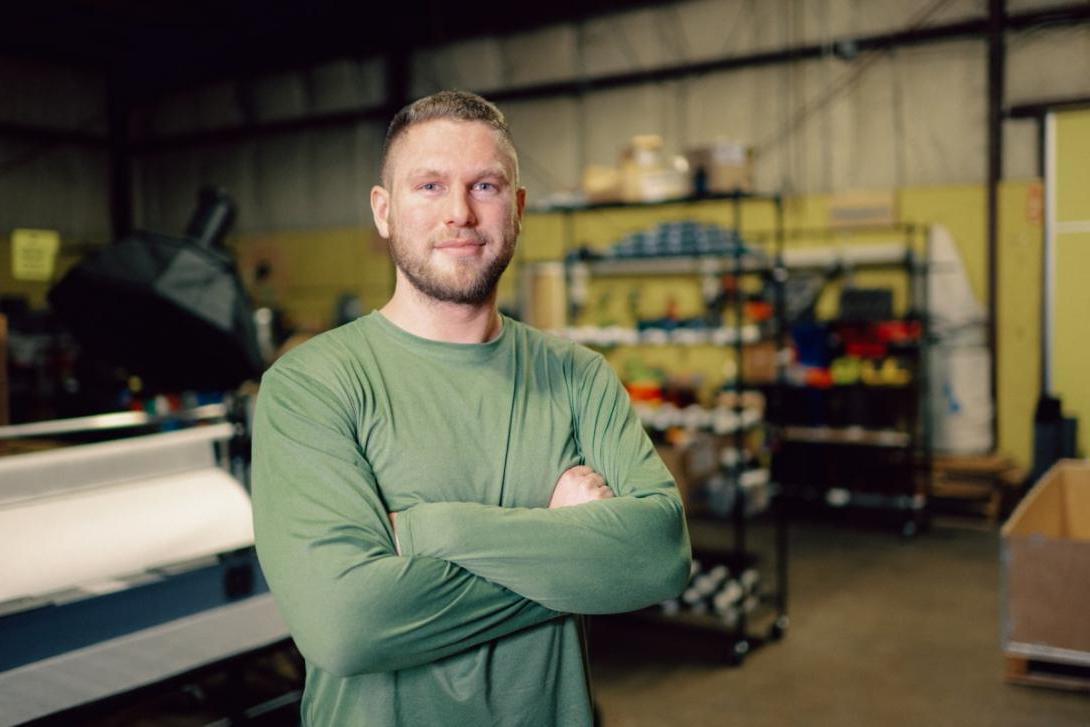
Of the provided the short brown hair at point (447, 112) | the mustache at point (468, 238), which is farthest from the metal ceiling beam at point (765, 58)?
the mustache at point (468, 238)

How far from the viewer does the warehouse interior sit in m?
2.43

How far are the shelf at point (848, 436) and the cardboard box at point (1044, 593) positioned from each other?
2815mm

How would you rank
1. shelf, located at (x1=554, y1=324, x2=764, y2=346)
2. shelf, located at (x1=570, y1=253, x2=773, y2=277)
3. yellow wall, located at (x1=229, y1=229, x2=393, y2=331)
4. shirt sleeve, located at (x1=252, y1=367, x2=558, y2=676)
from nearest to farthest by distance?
shirt sleeve, located at (x1=252, y1=367, x2=558, y2=676) < shelf, located at (x1=554, y1=324, x2=764, y2=346) < shelf, located at (x1=570, y1=253, x2=773, y2=277) < yellow wall, located at (x1=229, y1=229, x2=393, y2=331)

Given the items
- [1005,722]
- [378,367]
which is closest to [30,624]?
[378,367]

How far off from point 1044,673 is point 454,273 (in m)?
3.76

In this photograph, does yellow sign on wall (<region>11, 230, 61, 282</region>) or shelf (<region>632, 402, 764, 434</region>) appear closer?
yellow sign on wall (<region>11, 230, 61, 282</region>)

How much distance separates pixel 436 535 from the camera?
53.9 inches

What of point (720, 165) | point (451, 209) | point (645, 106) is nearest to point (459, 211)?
point (451, 209)

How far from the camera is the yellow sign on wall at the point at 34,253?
277cm

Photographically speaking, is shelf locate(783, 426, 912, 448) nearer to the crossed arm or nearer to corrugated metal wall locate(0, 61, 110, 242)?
the crossed arm

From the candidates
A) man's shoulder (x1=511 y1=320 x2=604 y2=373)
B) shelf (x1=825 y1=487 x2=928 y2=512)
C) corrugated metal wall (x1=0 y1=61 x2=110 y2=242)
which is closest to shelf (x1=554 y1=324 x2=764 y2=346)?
shelf (x1=825 y1=487 x2=928 y2=512)

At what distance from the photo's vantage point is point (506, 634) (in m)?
1.45

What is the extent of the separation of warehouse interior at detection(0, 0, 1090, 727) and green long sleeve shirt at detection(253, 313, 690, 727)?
3.15 ft

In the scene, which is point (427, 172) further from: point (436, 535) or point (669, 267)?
point (669, 267)
